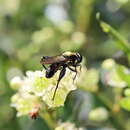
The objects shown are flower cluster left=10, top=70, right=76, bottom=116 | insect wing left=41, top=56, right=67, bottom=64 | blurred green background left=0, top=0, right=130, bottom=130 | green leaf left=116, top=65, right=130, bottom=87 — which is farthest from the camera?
blurred green background left=0, top=0, right=130, bottom=130

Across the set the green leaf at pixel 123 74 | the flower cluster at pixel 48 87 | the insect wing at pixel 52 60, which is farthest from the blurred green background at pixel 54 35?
the insect wing at pixel 52 60

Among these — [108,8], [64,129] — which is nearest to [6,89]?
[108,8]

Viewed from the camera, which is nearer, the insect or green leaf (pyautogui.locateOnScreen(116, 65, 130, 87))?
the insect

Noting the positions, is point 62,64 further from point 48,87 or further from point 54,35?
point 54,35

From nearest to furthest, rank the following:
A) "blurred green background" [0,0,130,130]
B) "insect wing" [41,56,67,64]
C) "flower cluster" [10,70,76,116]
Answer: "insect wing" [41,56,67,64], "flower cluster" [10,70,76,116], "blurred green background" [0,0,130,130]

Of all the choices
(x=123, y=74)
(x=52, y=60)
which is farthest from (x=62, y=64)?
(x=123, y=74)

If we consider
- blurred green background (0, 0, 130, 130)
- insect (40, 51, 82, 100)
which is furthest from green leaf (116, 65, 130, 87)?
blurred green background (0, 0, 130, 130)

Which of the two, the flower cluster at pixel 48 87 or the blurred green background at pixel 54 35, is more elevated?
the blurred green background at pixel 54 35

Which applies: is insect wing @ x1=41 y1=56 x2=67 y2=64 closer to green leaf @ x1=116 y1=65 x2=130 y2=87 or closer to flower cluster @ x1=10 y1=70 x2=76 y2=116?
flower cluster @ x1=10 y1=70 x2=76 y2=116

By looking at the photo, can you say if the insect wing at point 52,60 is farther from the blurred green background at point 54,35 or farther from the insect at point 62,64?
the blurred green background at point 54,35
